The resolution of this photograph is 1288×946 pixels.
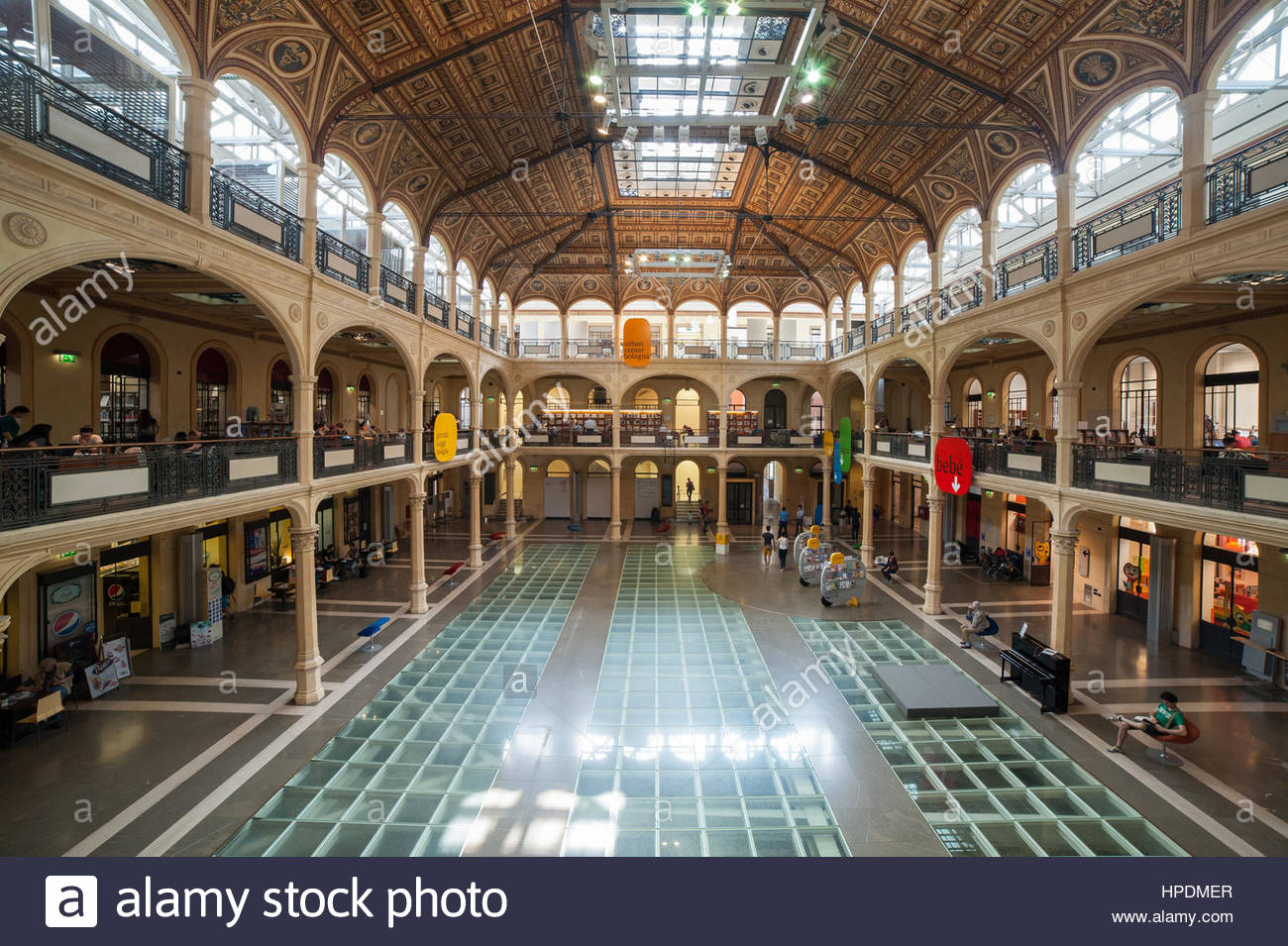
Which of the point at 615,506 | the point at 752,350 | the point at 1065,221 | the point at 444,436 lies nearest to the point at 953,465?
the point at 1065,221

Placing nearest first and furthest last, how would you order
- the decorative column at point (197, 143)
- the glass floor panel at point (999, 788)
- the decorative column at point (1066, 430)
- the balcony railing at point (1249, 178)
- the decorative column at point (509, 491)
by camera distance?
the glass floor panel at point (999, 788) < the balcony railing at point (1249, 178) < the decorative column at point (197, 143) < the decorative column at point (1066, 430) < the decorative column at point (509, 491)

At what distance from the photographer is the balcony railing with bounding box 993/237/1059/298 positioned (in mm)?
12086

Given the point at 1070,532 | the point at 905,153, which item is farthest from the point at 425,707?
the point at 905,153

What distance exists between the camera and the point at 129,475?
310 inches

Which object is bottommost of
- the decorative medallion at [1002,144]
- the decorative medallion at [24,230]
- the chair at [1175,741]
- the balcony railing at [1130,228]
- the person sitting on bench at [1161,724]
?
the chair at [1175,741]

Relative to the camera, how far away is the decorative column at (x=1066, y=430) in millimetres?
11469

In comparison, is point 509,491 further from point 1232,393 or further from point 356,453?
point 1232,393

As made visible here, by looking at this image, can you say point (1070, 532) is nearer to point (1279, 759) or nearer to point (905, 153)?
point (1279, 759)

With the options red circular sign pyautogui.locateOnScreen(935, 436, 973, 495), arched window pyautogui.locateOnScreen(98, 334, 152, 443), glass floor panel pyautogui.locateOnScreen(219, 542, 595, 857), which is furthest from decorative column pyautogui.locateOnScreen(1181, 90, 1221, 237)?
arched window pyautogui.locateOnScreen(98, 334, 152, 443)

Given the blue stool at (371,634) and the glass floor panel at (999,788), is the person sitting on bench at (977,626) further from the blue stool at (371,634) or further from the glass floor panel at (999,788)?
the blue stool at (371,634)

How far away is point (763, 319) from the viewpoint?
28.1m

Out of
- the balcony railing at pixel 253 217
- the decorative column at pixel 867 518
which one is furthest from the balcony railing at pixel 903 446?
the balcony railing at pixel 253 217

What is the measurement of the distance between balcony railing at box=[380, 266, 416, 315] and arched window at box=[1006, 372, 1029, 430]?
19.0 m

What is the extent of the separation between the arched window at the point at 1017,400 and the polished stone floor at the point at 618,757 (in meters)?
7.50
